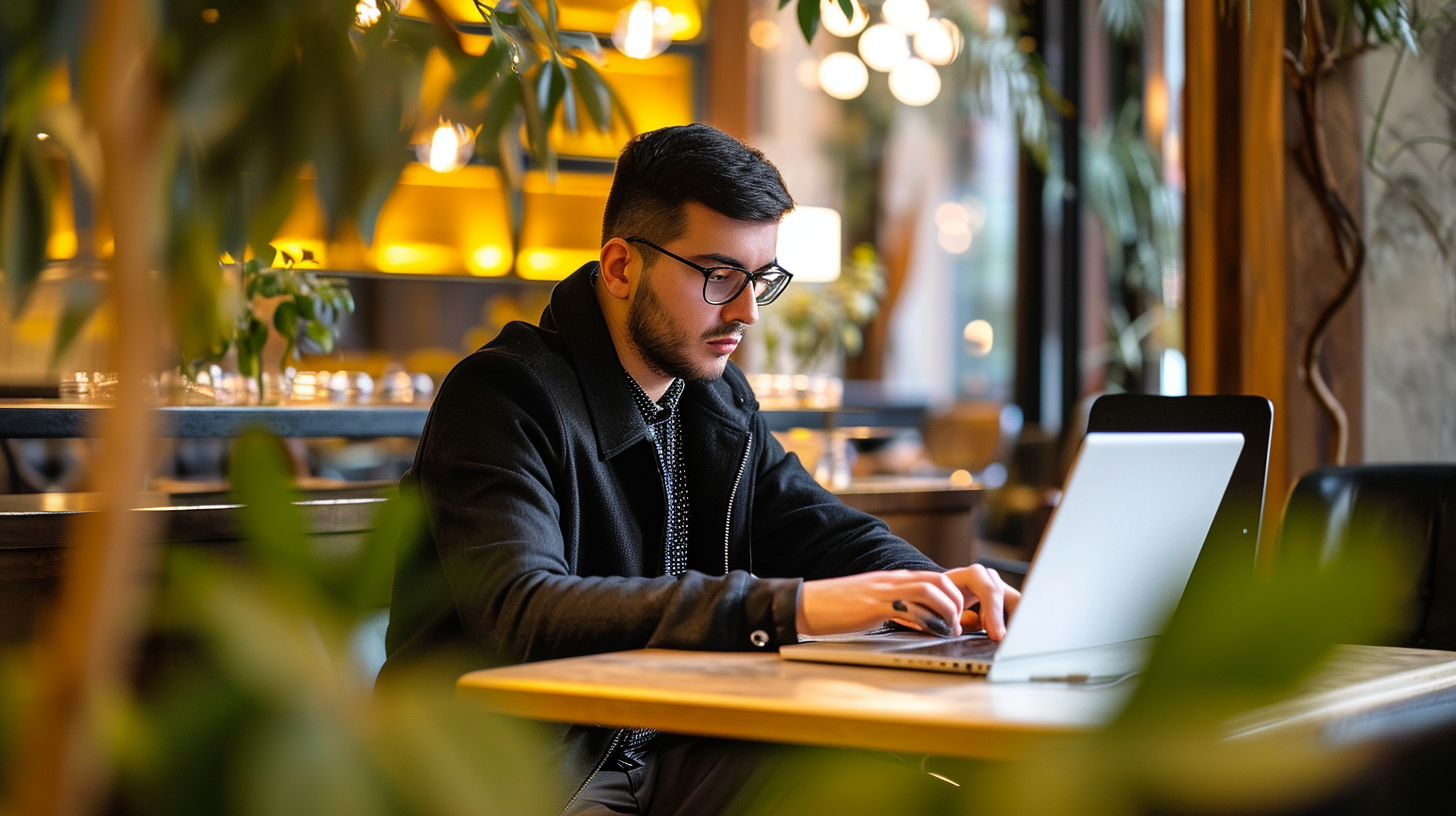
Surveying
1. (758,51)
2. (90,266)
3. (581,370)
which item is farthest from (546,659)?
(758,51)

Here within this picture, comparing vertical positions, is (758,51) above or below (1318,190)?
above

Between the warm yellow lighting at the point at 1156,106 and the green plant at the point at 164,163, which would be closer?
the green plant at the point at 164,163

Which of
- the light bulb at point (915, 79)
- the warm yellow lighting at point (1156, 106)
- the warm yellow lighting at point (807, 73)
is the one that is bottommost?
the warm yellow lighting at point (1156, 106)

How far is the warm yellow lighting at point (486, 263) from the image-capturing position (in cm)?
652

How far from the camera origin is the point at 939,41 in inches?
235

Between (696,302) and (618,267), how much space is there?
0.14 m

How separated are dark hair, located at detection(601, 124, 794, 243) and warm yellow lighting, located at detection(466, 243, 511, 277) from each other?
4744mm

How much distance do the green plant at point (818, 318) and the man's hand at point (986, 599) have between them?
252 centimetres

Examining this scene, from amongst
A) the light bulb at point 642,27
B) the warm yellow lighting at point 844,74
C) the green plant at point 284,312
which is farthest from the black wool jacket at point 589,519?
the warm yellow lighting at point 844,74

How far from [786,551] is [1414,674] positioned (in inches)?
35.6

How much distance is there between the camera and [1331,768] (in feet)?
1.40

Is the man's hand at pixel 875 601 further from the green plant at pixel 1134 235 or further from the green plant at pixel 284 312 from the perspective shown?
the green plant at pixel 1134 235

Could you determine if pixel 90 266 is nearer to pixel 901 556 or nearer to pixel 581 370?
pixel 581 370

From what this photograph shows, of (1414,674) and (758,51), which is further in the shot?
(758,51)
